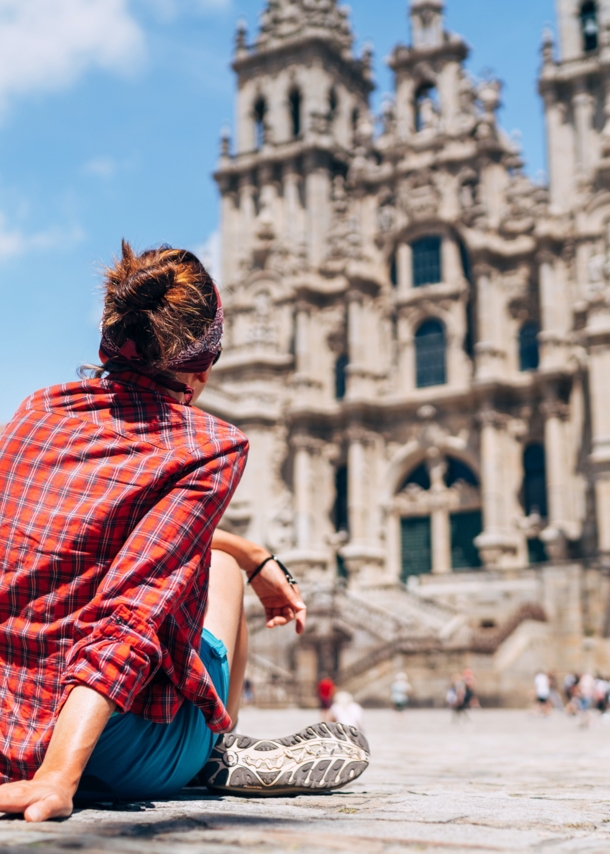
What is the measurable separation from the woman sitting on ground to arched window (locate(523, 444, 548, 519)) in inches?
1171

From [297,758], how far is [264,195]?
130ft

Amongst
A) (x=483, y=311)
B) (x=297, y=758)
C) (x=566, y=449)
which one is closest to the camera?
(x=297, y=758)

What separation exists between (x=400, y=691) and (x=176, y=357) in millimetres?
19238

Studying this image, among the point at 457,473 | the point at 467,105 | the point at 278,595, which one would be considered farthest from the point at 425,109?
the point at 278,595

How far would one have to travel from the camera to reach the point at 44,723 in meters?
2.72

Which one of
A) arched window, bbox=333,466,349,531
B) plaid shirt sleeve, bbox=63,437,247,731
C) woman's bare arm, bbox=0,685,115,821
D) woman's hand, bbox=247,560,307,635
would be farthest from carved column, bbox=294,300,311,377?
woman's bare arm, bbox=0,685,115,821

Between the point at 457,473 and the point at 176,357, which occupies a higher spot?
the point at 457,473

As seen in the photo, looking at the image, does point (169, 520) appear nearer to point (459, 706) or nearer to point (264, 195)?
point (459, 706)

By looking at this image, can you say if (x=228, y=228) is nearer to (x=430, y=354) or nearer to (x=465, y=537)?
(x=430, y=354)

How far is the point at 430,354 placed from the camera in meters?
A: 35.8

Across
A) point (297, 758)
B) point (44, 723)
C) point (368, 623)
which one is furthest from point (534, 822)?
point (368, 623)

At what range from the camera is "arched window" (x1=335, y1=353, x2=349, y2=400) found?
37.5m

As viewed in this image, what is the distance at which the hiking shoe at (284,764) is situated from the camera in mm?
3334

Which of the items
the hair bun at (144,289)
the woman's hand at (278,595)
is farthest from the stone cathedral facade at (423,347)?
the hair bun at (144,289)
